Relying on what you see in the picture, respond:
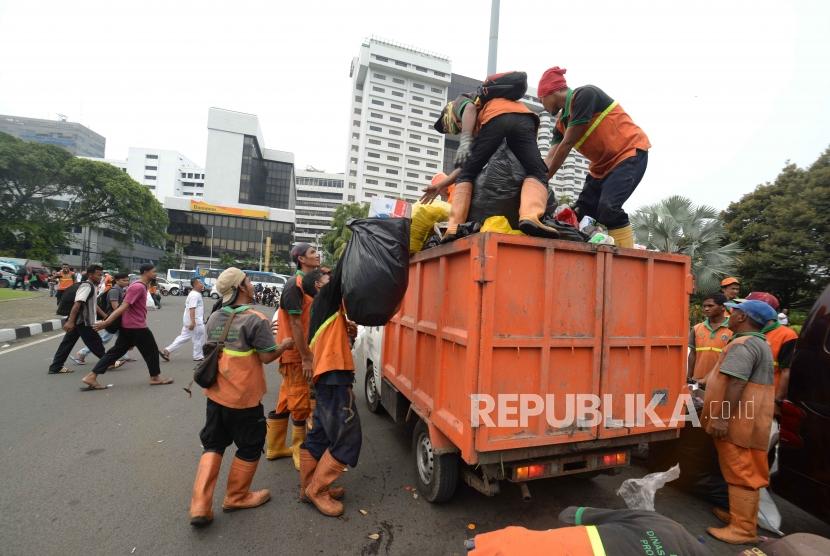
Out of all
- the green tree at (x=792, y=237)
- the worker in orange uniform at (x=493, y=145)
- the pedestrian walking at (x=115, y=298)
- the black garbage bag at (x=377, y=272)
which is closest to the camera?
the black garbage bag at (x=377, y=272)

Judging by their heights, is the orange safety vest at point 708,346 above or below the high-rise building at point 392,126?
below

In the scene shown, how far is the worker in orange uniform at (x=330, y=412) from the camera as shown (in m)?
2.71

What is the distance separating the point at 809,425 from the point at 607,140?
2.34m

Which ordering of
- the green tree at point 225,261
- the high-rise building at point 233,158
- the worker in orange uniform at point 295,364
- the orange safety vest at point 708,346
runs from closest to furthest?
the worker in orange uniform at point 295,364 < the orange safety vest at point 708,346 < the green tree at point 225,261 < the high-rise building at point 233,158

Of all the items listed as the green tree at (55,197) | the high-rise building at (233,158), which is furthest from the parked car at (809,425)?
the high-rise building at (233,158)

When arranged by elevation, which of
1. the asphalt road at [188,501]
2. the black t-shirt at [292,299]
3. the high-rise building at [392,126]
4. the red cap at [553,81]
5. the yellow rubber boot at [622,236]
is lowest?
the asphalt road at [188,501]

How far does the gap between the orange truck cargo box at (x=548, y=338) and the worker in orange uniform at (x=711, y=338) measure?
73.5 inches

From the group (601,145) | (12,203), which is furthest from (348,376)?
(12,203)

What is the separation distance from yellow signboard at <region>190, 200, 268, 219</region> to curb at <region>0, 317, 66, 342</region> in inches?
1995

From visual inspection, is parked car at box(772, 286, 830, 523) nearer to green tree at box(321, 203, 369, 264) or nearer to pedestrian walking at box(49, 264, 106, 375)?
pedestrian walking at box(49, 264, 106, 375)

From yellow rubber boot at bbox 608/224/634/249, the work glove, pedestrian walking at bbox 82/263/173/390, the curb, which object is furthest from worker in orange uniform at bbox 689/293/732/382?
the curb

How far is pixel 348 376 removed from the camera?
2.88m

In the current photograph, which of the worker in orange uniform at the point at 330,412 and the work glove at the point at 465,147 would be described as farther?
the work glove at the point at 465,147

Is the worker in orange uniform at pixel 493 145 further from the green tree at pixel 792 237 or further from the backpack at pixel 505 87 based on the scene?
the green tree at pixel 792 237
